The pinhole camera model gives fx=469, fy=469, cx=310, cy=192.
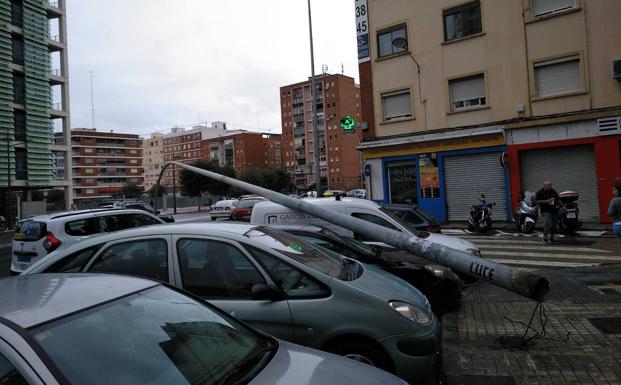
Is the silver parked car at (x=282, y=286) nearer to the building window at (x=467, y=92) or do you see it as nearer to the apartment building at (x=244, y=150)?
the building window at (x=467, y=92)

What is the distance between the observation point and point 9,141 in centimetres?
3841

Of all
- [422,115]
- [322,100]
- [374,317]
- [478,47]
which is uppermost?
[322,100]

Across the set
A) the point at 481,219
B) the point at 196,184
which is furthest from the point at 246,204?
the point at 196,184

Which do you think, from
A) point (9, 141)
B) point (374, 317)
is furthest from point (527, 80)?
point (9, 141)

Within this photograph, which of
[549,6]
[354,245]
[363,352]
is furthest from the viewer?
[549,6]

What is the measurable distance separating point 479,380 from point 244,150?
13077 cm

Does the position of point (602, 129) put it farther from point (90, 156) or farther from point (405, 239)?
point (90, 156)

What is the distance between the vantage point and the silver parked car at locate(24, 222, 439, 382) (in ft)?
11.8

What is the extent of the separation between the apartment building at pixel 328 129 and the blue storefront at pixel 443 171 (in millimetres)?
80187

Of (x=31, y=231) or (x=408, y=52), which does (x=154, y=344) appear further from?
(x=408, y=52)

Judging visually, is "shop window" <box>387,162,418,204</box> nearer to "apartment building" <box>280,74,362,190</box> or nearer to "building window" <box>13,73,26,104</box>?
"building window" <box>13,73,26,104</box>

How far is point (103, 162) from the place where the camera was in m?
118

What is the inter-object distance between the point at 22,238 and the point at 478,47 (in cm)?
1762

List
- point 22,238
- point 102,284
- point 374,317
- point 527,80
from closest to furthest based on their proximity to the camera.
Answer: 1. point 102,284
2. point 374,317
3. point 22,238
4. point 527,80
